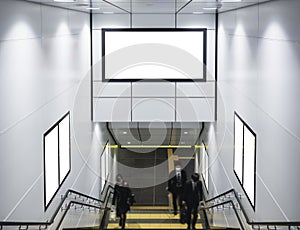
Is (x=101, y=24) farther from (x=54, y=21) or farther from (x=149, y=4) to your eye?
(x=54, y=21)

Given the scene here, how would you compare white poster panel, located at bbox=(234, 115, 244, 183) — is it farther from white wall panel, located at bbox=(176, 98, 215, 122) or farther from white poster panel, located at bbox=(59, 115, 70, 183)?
white poster panel, located at bbox=(59, 115, 70, 183)

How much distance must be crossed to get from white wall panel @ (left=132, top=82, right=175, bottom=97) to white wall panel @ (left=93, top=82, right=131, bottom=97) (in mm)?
180

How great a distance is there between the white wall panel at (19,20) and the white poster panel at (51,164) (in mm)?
1939

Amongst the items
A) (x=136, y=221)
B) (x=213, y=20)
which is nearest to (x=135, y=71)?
(x=213, y=20)

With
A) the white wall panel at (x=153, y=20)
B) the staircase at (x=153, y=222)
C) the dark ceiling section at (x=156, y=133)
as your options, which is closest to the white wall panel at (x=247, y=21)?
the white wall panel at (x=153, y=20)

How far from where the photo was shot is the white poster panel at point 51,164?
9523 millimetres

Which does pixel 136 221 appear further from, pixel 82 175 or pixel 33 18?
pixel 33 18

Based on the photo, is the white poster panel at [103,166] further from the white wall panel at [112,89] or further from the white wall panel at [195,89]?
the white wall panel at [195,89]

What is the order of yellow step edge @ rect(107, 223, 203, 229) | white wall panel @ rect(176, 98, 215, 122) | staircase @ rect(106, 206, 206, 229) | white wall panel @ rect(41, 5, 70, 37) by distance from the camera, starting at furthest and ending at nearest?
white wall panel @ rect(176, 98, 215, 122)
staircase @ rect(106, 206, 206, 229)
yellow step edge @ rect(107, 223, 203, 229)
white wall panel @ rect(41, 5, 70, 37)

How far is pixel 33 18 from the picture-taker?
845cm

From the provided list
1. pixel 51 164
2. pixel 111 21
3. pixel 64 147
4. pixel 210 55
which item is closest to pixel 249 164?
pixel 51 164

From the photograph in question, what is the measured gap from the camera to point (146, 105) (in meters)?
14.7

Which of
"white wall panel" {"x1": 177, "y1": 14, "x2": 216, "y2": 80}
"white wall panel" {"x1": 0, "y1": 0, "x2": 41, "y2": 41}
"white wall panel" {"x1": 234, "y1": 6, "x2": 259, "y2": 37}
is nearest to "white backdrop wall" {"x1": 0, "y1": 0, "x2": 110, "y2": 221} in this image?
"white wall panel" {"x1": 0, "y1": 0, "x2": 41, "y2": 41}

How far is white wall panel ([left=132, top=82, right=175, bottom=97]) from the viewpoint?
14.8 meters
